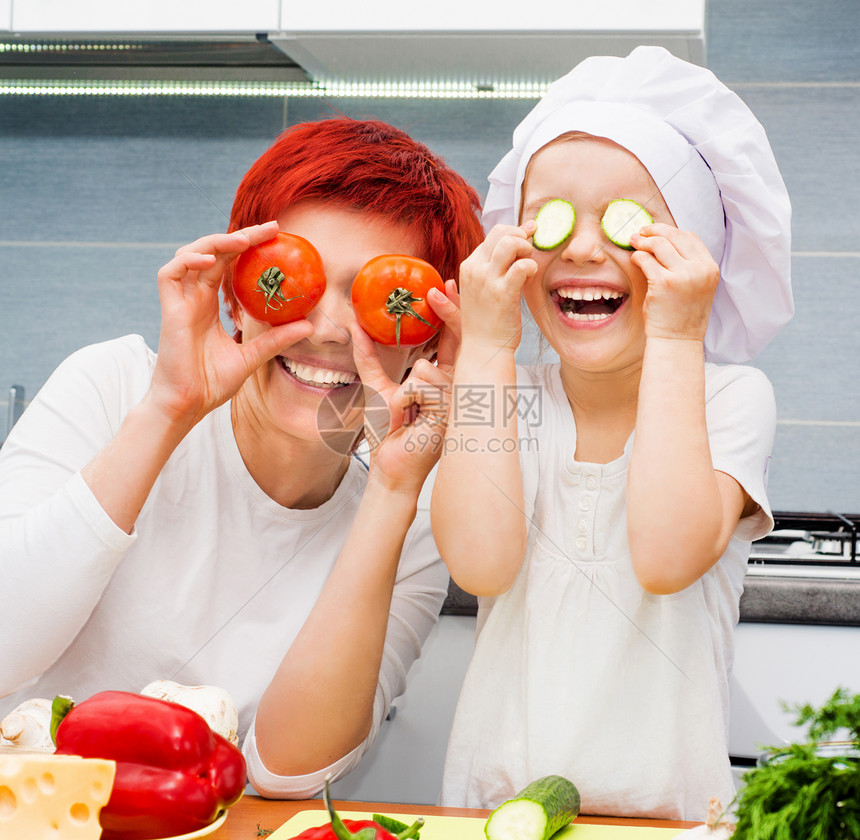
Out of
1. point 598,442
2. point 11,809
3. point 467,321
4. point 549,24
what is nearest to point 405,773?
point 598,442

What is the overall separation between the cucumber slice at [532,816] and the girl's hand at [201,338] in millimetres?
506

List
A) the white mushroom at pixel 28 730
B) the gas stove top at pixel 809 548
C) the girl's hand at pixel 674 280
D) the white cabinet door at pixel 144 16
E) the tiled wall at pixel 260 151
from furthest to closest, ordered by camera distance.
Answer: the tiled wall at pixel 260 151 → the white cabinet door at pixel 144 16 → the gas stove top at pixel 809 548 → the girl's hand at pixel 674 280 → the white mushroom at pixel 28 730

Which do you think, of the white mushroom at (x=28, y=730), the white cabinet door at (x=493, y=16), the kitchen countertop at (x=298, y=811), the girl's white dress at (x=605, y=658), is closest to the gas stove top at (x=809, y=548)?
the girl's white dress at (x=605, y=658)

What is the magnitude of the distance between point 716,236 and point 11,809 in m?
0.87

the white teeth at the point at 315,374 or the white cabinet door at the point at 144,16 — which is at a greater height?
the white cabinet door at the point at 144,16

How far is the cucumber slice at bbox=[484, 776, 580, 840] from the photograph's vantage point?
64cm

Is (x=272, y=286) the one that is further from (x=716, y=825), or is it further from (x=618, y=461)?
(x=716, y=825)

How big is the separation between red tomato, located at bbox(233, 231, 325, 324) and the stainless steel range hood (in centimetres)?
102

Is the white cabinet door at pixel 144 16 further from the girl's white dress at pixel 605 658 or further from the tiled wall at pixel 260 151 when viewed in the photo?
the girl's white dress at pixel 605 658

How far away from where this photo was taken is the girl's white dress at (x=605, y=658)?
35.2 inches

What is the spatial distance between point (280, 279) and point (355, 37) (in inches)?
43.6

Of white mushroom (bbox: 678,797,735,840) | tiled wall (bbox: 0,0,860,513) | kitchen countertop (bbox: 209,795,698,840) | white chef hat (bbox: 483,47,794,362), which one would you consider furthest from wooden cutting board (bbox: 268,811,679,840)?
tiled wall (bbox: 0,0,860,513)

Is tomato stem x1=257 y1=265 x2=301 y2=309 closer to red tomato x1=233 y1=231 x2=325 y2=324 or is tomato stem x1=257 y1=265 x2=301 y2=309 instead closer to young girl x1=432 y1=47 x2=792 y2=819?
red tomato x1=233 y1=231 x2=325 y2=324

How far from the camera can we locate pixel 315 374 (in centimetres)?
104
